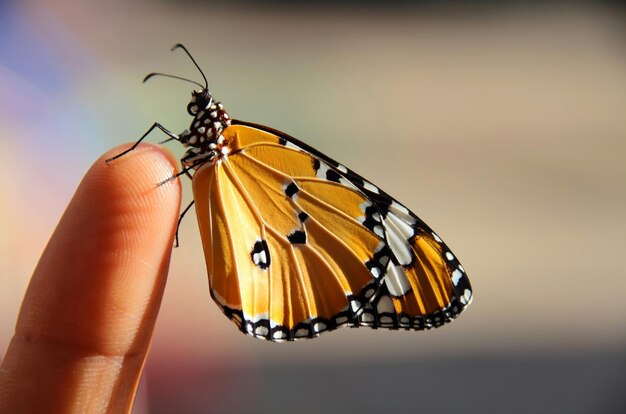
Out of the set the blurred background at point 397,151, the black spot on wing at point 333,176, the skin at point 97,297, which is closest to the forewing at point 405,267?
the black spot on wing at point 333,176

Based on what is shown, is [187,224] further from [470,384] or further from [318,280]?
[318,280]

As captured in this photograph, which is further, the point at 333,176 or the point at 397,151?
the point at 397,151

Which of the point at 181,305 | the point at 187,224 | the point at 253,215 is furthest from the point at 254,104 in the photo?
the point at 253,215

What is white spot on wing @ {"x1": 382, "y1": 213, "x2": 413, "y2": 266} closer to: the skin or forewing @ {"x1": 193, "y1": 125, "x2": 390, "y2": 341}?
forewing @ {"x1": 193, "y1": 125, "x2": 390, "y2": 341}

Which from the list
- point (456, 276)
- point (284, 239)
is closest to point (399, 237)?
point (456, 276)

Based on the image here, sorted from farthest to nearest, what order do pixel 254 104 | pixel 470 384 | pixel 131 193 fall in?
pixel 254 104, pixel 470 384, pixel 131 193

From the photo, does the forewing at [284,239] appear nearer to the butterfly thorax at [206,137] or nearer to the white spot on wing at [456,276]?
the butterfly thorax at [206,137]

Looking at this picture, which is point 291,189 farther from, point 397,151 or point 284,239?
point 397,151
